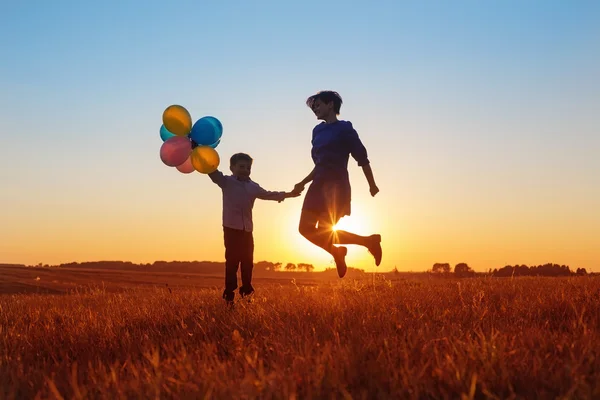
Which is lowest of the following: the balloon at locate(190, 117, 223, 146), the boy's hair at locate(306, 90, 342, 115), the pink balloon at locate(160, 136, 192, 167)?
the pink balloon at locate(160, 136, 192, 167)

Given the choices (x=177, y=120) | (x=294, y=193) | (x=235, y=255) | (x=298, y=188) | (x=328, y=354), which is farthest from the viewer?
(x=294, y=193)

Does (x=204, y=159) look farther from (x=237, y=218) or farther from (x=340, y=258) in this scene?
(x=340, y=258)

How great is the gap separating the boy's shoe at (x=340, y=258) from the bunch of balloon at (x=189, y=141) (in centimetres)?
200

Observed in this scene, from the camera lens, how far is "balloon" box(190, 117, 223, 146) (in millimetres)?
7703

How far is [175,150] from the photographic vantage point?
754 cm

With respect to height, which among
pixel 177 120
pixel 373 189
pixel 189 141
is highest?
pixel 177 120

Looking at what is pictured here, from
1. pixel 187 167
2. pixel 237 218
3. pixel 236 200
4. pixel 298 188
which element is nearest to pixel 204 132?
pixel 187 167

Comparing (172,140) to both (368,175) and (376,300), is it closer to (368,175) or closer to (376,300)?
(368,175)

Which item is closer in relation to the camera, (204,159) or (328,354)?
(328,354)

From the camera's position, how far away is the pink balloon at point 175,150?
753 cm

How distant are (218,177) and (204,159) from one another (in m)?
0.45

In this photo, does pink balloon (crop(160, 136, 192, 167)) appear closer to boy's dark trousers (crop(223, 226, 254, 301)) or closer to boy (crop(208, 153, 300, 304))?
boy (crop(208, 153, 300, 304))

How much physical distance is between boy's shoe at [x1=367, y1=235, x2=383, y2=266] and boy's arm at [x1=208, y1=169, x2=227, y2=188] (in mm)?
2200

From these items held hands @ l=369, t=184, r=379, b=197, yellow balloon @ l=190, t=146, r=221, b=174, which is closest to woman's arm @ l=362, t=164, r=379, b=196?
held hands @ l=369, t=184, r=379, b=197
